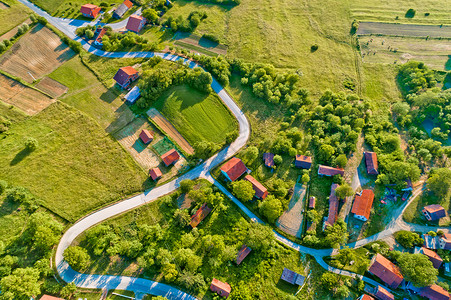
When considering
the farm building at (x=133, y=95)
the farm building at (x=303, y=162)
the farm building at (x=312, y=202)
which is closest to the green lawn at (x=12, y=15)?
the farm building at (x=133, y=95)

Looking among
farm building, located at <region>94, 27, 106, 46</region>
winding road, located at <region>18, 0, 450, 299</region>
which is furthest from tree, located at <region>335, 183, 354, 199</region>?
farm building, located at <region>94, 27, 106, 46</region>

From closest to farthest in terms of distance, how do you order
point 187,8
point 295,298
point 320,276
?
point 295,298
point 320,276
point 187,8

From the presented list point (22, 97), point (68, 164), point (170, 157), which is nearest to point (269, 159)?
point (170, 157)

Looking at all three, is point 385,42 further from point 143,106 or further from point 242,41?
point 143,106

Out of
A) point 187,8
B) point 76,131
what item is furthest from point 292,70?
point 76,131

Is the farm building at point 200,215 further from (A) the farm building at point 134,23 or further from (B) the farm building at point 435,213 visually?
(A) the farm building at point 134,23

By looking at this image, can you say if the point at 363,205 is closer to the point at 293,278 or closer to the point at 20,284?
the point at 293,278

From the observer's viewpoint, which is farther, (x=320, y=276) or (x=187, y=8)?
(x=187, y=8)
